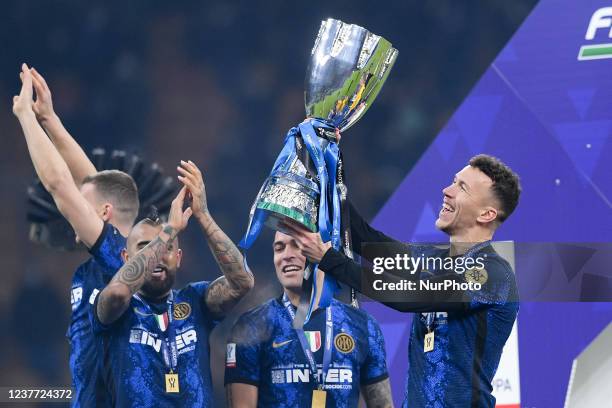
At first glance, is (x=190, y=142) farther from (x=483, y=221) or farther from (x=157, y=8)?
(x=483, y=221)

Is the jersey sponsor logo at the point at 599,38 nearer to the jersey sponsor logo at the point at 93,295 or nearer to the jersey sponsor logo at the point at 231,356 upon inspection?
the jersey sponsor logo at the point at 231,356

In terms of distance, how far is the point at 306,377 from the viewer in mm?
4348

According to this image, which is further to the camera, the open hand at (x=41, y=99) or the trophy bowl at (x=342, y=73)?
the open hand at (x=41, y=99)

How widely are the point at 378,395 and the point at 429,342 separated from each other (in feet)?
2.22

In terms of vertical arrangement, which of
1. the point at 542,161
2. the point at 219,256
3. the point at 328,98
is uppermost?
the point at 542,161

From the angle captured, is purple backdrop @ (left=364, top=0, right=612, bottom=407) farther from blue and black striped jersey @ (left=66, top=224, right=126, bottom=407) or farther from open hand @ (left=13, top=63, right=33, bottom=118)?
open hand @ (left=13, top=63, right=33, bottom=118)

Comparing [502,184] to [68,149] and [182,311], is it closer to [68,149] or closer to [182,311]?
[182,311]

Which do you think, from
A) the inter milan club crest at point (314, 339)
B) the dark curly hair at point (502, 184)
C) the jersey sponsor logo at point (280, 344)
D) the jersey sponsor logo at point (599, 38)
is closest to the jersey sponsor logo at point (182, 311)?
the jersey sponsor logo at point (280, 344)

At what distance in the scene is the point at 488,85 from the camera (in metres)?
5.30

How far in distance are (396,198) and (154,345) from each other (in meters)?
1.67

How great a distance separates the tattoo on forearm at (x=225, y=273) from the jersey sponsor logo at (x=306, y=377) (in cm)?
36

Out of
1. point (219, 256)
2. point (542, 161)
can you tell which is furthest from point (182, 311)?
point (542, 161)

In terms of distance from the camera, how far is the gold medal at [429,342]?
3893mm

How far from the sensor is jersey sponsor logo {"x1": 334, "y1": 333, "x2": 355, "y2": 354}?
4.44 m
